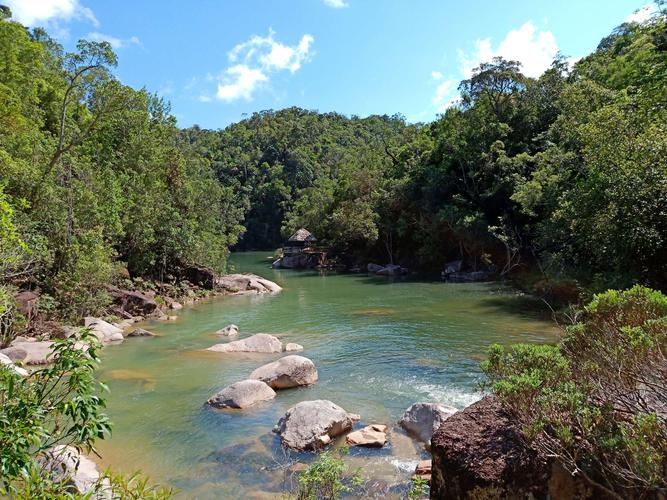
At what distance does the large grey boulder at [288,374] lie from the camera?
10.3 metres

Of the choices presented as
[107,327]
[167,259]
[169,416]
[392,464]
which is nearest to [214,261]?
[167,259]

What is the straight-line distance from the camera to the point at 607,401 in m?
3.71

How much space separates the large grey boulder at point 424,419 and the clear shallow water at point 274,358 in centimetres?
26

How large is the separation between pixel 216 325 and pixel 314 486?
13.2m

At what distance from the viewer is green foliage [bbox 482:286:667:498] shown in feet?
10.7

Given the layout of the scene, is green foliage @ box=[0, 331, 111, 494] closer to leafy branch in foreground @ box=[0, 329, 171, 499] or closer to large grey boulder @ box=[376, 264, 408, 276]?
leafy branch in foreground @ box=[0, 329, 171, 499]

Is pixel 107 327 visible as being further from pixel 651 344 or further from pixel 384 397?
pixel 651 344

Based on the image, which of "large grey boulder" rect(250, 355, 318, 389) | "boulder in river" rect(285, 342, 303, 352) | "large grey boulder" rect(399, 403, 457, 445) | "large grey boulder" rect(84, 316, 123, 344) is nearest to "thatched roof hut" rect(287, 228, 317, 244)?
"large grey boulder" rect(84, 316, 123, 344)

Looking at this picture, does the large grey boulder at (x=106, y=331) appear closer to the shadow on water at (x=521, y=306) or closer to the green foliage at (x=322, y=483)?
the green foliage at (x=322, y=483)

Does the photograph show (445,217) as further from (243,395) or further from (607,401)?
(607,401)

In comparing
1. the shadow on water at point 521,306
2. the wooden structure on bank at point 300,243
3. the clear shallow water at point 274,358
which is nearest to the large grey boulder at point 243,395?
the clear shallow water at point 274,358

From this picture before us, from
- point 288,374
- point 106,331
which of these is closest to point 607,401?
point 288,374

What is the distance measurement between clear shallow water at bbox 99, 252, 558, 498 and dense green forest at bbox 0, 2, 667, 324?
11.3 feet

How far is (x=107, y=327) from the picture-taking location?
15836 mm
